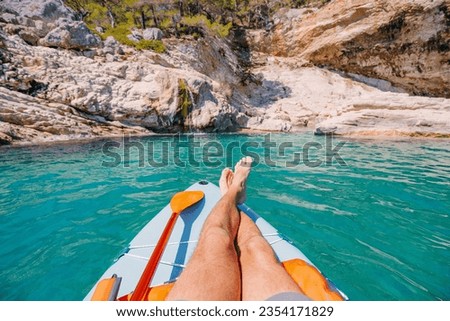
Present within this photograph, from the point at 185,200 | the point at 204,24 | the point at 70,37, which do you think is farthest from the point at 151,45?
the point at 185,200

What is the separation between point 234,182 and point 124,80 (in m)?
9.36

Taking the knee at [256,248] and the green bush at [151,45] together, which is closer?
the knee at [256,248]

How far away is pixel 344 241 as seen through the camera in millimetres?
2230

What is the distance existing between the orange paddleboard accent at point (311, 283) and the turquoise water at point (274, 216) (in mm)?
586

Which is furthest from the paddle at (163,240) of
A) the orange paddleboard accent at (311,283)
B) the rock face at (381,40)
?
the rock face at (381,40)

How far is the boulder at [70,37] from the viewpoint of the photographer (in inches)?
385

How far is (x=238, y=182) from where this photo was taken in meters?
2.86

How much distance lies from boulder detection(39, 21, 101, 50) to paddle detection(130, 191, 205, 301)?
A: 11411mm

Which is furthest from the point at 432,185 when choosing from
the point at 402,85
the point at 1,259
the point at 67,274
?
the point at 402,85

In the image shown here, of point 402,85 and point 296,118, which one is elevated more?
point 402,85

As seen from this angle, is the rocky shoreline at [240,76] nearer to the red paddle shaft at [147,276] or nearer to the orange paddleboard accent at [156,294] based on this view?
the red paddle shaft at [147,276]

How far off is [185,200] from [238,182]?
0.72 m

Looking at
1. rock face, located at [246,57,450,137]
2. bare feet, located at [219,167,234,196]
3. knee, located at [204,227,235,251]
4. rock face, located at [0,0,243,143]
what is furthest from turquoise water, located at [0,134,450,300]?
rock face, located at [246,57,450,137]

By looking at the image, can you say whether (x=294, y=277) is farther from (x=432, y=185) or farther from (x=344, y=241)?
(x=432, y=185)
